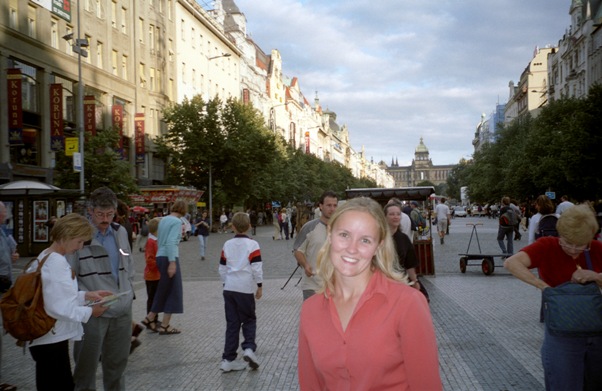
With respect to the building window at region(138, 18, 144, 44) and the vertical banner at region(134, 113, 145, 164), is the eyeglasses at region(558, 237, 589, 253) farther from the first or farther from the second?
the building window at region(138, 18, 144, 44)

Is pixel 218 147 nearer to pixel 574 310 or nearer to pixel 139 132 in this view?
pixel 139 132

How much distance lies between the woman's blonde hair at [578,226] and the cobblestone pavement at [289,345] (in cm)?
252

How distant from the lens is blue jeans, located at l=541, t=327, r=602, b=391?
12.8 feet

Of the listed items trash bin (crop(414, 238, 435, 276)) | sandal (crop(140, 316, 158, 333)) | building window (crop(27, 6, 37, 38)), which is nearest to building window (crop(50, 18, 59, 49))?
building window (crop(27, 6, 37, 38))

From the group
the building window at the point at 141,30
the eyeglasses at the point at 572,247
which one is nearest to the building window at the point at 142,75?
the building window at the point at 141,30

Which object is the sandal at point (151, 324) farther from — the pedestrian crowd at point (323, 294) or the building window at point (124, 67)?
the building window at point (124, 67)

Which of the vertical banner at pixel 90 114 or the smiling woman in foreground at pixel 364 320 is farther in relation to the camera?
the vertical banner at pixel 90 114

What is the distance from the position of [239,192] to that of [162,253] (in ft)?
144

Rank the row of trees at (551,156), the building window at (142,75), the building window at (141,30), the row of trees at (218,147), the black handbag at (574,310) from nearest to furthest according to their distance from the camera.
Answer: the black handbag at (574,310), the row of trees at (551,156), the building window at (141,30), the building window at (142,75), the row of trees at (218,147)

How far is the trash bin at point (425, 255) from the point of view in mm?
15969

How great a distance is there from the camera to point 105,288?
512 centimetres

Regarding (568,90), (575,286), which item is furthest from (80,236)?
(568,90)

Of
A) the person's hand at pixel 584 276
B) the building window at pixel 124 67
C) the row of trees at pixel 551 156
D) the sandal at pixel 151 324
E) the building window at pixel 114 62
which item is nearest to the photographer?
the person's hand at pixel 584 276

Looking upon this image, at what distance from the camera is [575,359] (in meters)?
3.91
